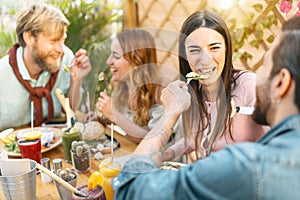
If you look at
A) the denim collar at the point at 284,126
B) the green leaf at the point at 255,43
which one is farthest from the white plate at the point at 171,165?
the green leaf at the point at 255,43

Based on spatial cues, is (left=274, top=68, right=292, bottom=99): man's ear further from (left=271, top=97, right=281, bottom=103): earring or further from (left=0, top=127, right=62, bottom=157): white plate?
(left=0, top=127, right=62, bottom=157): white plate

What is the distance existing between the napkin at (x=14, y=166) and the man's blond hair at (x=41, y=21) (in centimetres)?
69

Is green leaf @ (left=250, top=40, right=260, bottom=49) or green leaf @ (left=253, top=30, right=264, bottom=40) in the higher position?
green leaf @ (left=253, top=30, right=264, bottom=40)

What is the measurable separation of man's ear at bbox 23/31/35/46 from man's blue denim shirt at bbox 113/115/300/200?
110cm

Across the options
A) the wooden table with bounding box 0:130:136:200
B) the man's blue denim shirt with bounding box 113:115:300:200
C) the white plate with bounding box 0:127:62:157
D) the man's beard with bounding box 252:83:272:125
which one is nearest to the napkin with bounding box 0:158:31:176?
the wooden table with bounding box 0:130:136:200

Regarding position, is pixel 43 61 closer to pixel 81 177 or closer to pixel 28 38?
pixel 28 38

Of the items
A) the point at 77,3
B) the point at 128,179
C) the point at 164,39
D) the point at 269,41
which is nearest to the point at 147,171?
the point at 128,179

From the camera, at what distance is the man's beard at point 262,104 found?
2.23ft

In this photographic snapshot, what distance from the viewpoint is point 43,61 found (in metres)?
1.54

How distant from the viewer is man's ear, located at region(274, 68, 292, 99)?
62 centimetres

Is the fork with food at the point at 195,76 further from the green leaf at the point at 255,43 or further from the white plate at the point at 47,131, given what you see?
the white plate at the point at 47,131

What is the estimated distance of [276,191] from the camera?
58 centimetres

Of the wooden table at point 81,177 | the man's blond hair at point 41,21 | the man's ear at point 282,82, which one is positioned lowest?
the wooden table at point 81,177

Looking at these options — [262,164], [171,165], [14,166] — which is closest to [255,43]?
[171,165]
